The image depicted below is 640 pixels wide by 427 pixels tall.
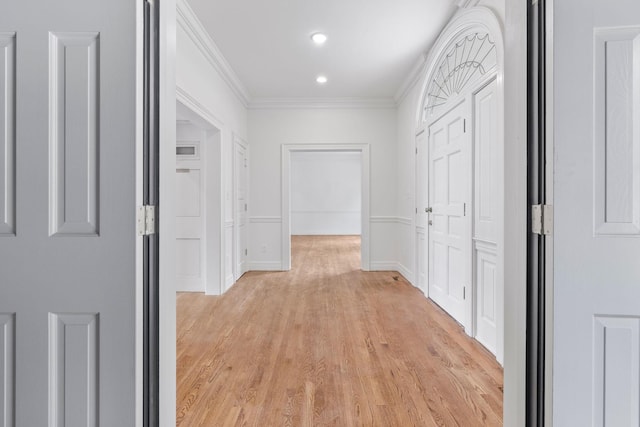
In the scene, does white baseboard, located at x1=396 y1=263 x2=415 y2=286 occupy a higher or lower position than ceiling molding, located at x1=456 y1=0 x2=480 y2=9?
lower

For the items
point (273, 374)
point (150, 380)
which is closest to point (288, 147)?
point (273, 374)

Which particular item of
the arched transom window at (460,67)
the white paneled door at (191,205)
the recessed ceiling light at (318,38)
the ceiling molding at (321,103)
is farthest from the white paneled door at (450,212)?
the white paneled door at (191,205)

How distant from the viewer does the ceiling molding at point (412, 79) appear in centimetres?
388

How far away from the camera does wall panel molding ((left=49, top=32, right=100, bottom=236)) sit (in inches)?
40.3

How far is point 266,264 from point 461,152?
353 cm

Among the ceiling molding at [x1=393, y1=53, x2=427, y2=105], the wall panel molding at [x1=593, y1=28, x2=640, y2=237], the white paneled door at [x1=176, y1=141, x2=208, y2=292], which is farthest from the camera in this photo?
the white paneled door at [x1=176, y1=141, x2=208, y2=292]

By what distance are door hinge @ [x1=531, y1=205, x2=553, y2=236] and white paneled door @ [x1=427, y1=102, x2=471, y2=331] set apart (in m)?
1.76

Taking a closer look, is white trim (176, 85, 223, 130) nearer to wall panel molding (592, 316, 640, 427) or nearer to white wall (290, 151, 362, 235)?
wall panel molding (592, 316, 640, 427)

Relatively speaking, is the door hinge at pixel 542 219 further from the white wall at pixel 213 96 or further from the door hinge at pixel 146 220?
the white wall at pixel 213 96

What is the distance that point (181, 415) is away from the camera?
1705mm

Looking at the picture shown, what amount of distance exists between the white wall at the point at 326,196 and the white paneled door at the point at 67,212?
431 inches

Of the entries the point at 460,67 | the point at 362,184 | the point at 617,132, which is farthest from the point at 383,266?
the point at 617,132

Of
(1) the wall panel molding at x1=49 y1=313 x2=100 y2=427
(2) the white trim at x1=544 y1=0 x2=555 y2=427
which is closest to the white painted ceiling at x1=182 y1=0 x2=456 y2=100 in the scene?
(2) the white trim at x1=544 y1=0 x2=555 y2=427

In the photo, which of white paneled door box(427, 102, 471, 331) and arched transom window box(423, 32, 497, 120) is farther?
white paneled door box(427, 102, 471, 331)
